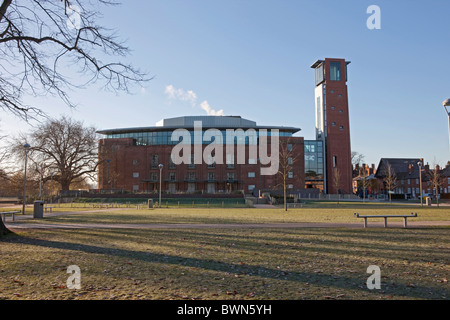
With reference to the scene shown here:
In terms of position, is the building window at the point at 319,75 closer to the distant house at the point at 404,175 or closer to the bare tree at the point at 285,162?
the bare tree at the point at 285,162

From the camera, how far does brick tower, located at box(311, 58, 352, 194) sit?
74625 millimetres

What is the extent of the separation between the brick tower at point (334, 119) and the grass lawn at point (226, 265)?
6397 cm

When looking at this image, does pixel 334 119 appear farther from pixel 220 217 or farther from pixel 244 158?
pixel 220 217

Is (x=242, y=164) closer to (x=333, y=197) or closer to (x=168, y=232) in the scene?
(x=333, y=197)

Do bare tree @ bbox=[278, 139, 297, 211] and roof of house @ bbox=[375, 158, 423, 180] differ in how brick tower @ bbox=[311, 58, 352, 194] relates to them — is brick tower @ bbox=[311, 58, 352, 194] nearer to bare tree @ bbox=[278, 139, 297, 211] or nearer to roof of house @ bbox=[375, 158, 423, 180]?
bare tree @ bbox=[278, 139, 297, 211]

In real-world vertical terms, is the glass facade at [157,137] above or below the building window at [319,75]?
below

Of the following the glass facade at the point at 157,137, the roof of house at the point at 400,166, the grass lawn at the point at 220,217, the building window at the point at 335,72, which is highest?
the building window at the point at 335,72

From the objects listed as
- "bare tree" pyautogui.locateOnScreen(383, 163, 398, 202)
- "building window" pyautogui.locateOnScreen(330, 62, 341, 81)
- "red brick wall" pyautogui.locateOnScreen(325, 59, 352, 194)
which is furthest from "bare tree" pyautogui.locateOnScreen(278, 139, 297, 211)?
"building window" pyautogui.locateOnScreen(330, 62, 341, 81)

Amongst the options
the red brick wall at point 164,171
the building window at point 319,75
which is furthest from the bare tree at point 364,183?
the building window at point 319,75

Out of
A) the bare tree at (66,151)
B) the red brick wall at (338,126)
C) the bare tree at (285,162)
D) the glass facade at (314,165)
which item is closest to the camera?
the bare tree at (285,162)

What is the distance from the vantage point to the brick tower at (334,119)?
74625 millimetres

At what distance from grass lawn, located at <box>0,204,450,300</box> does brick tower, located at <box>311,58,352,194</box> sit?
210ft

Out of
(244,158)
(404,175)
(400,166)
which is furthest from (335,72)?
(400,166)
